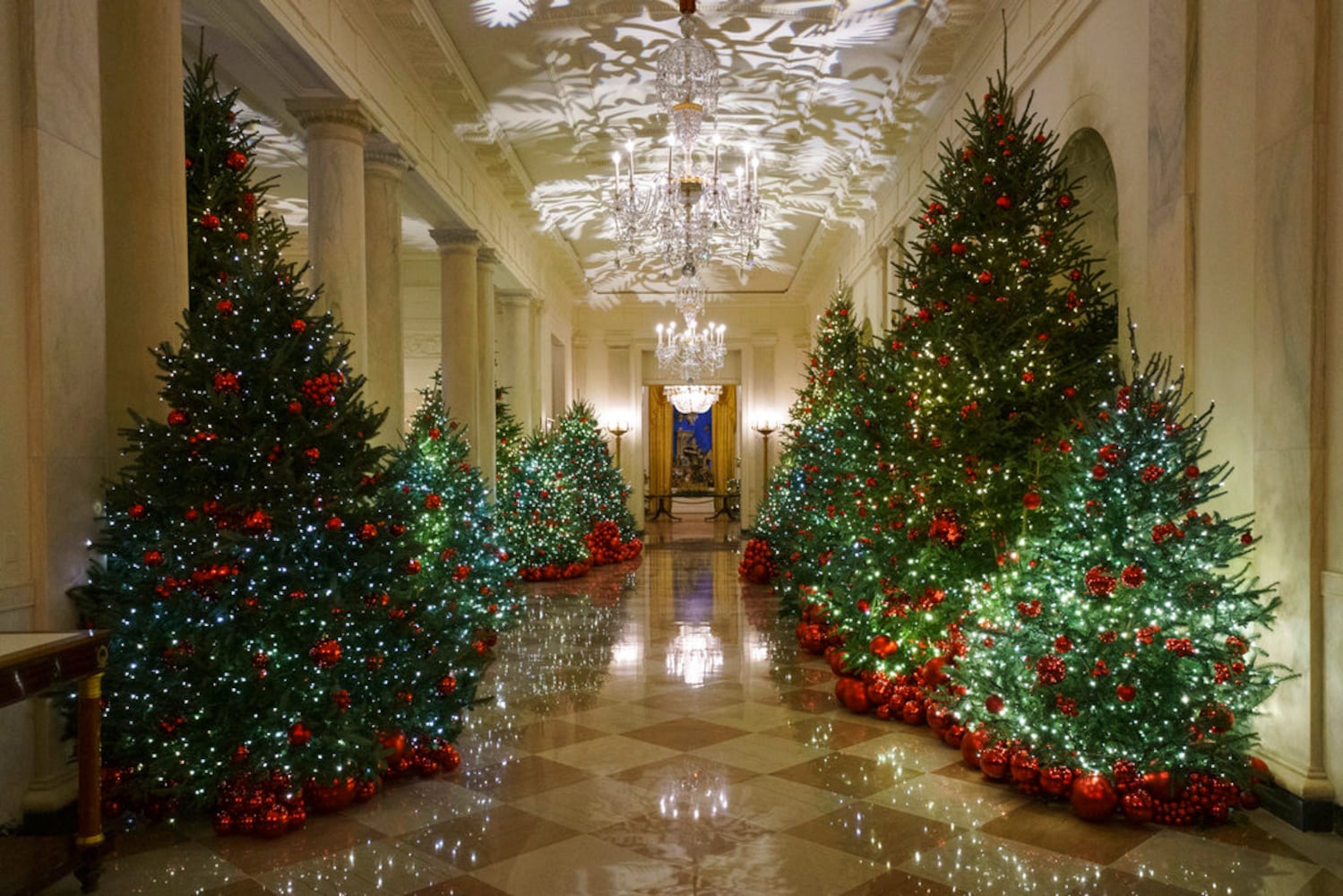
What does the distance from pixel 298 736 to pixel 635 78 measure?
23.3 feet

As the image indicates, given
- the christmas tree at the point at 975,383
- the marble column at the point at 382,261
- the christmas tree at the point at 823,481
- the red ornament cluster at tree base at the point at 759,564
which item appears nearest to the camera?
the christmas tree at the point at 975,383

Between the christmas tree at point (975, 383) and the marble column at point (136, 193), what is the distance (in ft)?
14.1

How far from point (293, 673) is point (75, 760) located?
0.99 metres

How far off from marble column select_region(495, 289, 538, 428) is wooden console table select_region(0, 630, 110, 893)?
1181 centimetres

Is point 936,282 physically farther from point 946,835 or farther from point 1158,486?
point 946,835

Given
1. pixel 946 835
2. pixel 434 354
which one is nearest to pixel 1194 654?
pixel 946 835

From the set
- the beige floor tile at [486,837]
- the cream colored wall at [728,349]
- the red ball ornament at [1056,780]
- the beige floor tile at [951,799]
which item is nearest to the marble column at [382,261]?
the beige floor tile at [486,837]

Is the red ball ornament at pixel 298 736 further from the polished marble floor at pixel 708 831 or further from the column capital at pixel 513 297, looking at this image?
the column capital at pixel 513 297

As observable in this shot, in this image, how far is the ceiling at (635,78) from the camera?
7574 millimetres

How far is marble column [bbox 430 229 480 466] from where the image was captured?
A: 10.9 m

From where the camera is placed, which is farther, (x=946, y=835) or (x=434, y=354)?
(x=434, y=354)

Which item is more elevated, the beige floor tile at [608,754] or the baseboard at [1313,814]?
the baseboard at [1313,814]

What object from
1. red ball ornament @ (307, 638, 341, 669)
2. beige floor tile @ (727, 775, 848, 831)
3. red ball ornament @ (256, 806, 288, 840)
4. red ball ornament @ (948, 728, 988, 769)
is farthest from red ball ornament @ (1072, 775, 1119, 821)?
red ball ornament @ (256, 806, 288, 840)

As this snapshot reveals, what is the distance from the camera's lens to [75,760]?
4.02 m
